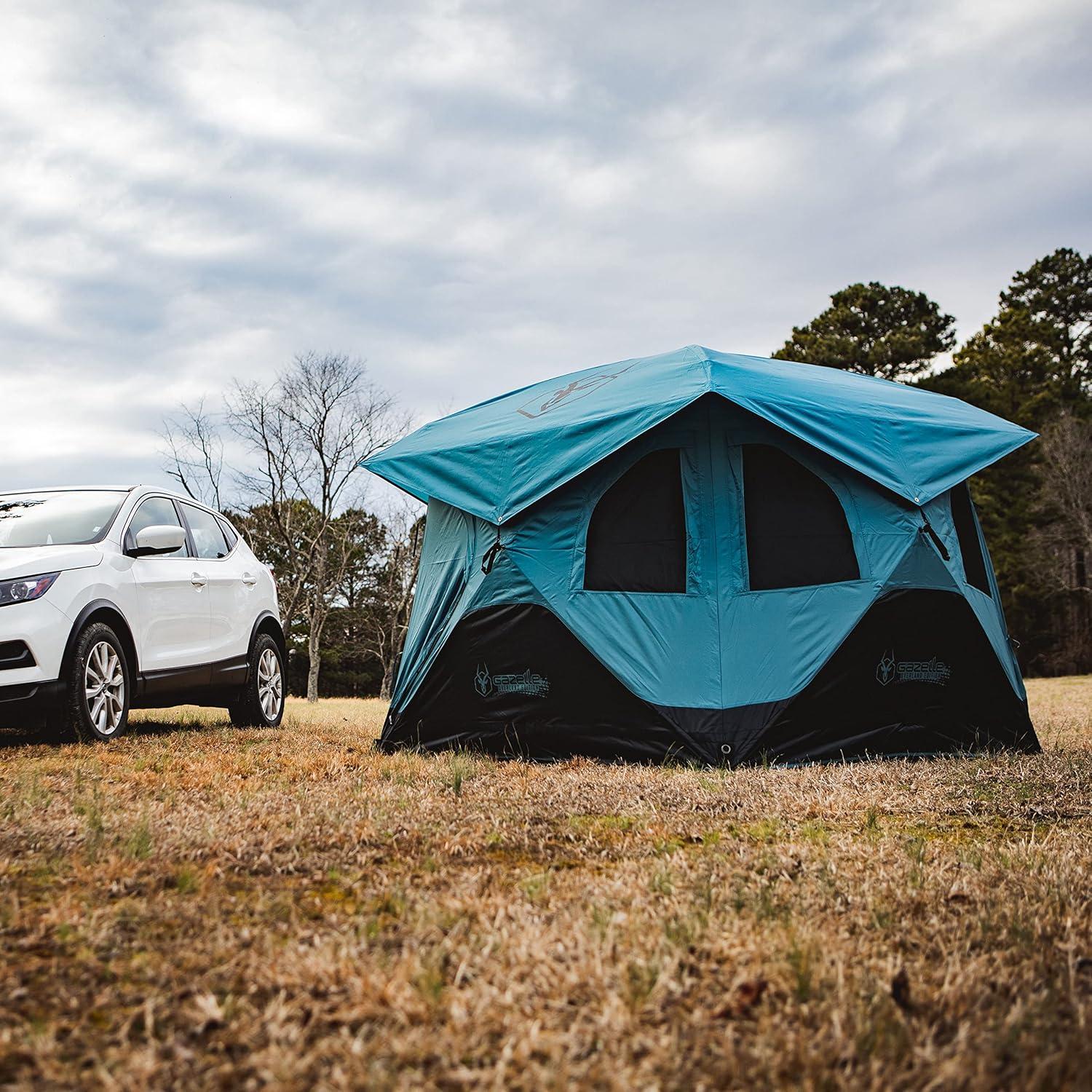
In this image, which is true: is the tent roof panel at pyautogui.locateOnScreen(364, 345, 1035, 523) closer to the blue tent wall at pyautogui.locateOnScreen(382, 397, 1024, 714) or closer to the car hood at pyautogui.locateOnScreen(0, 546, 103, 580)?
the blue tent wall at pyautogui.locateOnScreen(382, 397, 1024, 714)

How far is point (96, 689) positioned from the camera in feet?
22.5

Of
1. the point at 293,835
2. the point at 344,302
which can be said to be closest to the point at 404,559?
the point at 344,302

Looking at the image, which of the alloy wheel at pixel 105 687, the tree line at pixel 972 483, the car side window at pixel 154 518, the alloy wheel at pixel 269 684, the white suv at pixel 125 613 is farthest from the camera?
the tree line at pixel 972 483

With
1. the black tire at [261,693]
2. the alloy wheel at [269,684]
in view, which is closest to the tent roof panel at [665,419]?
the black tire at [261,693]

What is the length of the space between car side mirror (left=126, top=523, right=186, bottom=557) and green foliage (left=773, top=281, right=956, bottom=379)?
29.4m

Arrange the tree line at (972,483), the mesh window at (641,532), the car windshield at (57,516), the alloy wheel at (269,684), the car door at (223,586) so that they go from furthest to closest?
the tree line at (972,483), the alloy wheel at (269,684), the car door at (223,586), the car windshield at (57,516), the mesh window at (641,532)

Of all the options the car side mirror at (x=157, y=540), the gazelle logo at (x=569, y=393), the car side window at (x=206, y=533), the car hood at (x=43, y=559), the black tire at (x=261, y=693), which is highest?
the gazelle logo at (x=569, y=393)

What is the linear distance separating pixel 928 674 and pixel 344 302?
12625 millimetres

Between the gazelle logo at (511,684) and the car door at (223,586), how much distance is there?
2.82m

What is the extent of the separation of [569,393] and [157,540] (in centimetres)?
333

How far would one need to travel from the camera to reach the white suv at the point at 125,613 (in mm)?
6410

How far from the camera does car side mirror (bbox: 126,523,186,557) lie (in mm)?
7328

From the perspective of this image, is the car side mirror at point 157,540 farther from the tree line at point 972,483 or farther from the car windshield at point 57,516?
the tree line at point 972,483

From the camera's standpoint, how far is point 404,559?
36156 mm
